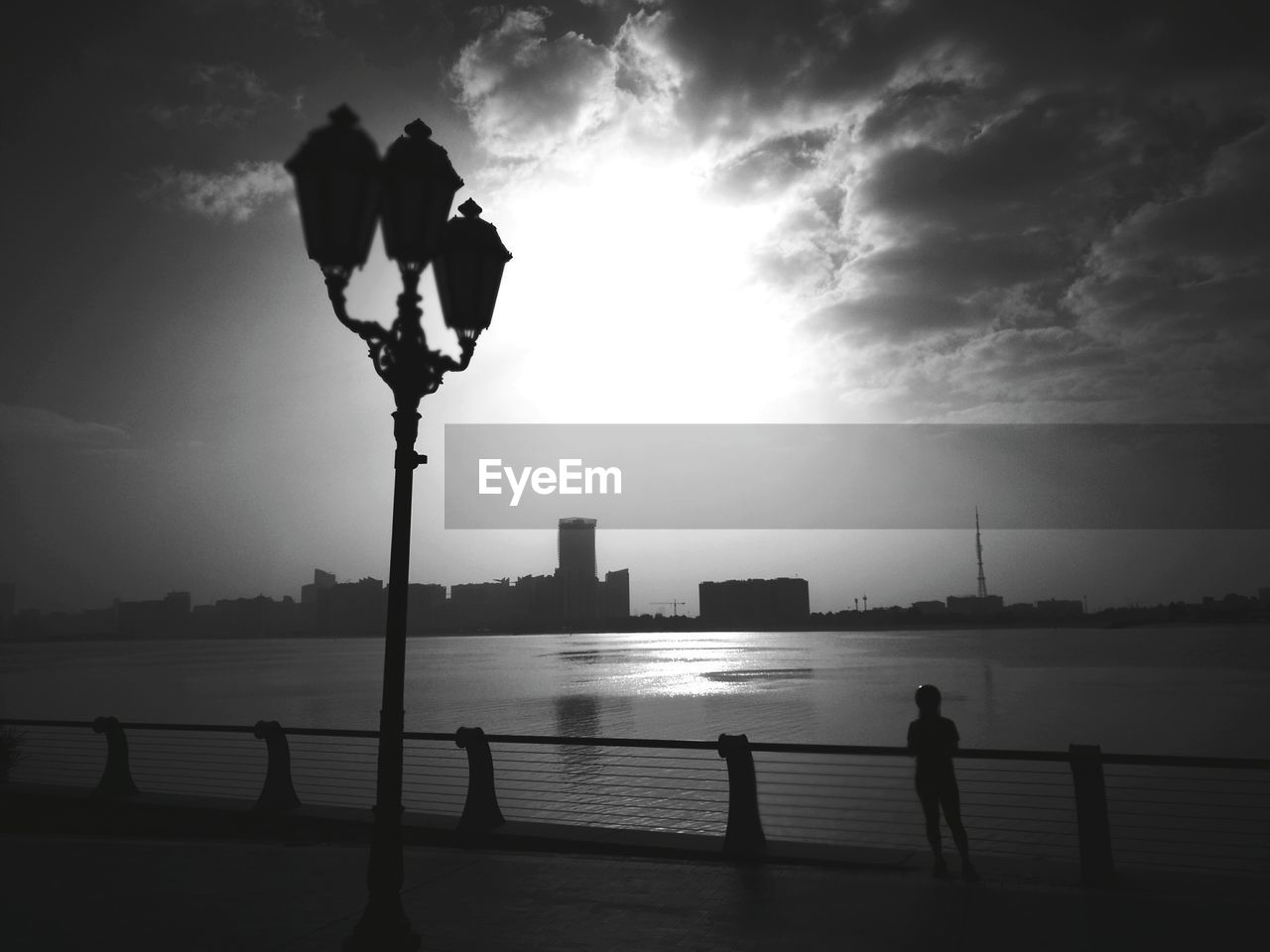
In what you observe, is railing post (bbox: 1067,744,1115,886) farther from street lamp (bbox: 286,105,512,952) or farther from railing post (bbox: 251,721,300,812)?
railing post (bbox: 251,721,300,812)

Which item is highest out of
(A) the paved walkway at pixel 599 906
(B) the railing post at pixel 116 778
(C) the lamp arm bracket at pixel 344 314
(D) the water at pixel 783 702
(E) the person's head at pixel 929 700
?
(C) the lamp arm bracket at pixel 344 314

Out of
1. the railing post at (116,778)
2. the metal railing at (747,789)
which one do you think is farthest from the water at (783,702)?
the railing post at (116,778)

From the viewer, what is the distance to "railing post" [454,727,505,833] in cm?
955

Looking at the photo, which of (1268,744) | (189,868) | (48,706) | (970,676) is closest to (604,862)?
(189,868)

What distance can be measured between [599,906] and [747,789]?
2156mm

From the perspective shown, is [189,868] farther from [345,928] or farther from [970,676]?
[970,676]

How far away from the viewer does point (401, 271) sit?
18.6 feet

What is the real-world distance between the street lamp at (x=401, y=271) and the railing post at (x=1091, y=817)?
5.42 m

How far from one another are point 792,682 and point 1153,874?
234 feet

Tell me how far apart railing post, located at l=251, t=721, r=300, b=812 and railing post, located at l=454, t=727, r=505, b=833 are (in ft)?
8.18

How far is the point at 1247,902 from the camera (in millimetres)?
6586

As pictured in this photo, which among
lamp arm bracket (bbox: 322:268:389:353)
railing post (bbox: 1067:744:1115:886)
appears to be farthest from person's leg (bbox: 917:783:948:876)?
lamp arm bracket (bbox: 322:268:389:353)

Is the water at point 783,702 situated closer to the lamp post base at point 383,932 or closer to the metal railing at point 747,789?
the metal railing at point 747,789

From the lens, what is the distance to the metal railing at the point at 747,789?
875 centimetres
